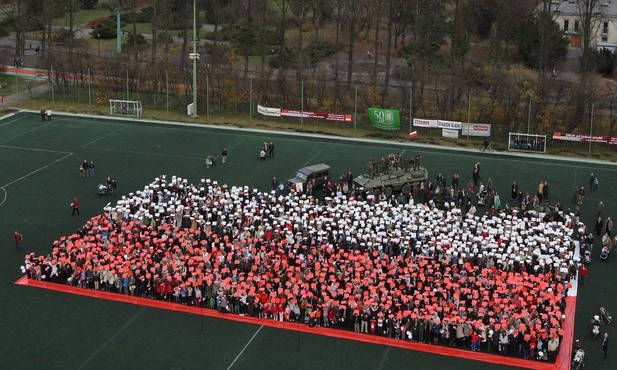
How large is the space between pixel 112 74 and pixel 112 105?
18.7 ft

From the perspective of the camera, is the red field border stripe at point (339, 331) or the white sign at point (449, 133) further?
the white sign at point (449, 133)

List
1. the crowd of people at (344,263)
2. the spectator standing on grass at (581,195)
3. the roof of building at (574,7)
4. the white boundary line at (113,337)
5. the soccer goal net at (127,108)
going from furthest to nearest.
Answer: the roof of building at (574,7)
the soccer goal net at (127,108)
the spectator standing on grass at (581,195)
the crowd of people at (344,263)
the white boundary line at (113,337)

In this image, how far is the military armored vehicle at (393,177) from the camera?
5628 cm

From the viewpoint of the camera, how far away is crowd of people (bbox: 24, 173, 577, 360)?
39.6 metres

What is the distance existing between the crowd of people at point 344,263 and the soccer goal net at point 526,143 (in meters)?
15.6

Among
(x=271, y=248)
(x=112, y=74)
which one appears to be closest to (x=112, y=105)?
(x=112, y=74)

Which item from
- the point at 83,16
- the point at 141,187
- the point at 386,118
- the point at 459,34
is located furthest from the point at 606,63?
the point at 83,16

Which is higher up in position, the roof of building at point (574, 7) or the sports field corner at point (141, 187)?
the roof of building at point (574, 7)

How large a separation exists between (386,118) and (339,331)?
3460cm

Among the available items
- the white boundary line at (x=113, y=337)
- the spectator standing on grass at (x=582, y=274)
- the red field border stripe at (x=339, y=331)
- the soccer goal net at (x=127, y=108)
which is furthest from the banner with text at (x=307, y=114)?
the white boundary line at (x=113, y=337)

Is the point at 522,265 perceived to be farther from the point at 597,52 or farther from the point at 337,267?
the point at 597,52

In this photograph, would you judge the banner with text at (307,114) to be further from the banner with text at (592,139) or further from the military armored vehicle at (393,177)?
the banner with text at (592,139)

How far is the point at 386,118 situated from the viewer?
72.8 metres

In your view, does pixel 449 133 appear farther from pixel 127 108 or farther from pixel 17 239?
pixel 17 239
